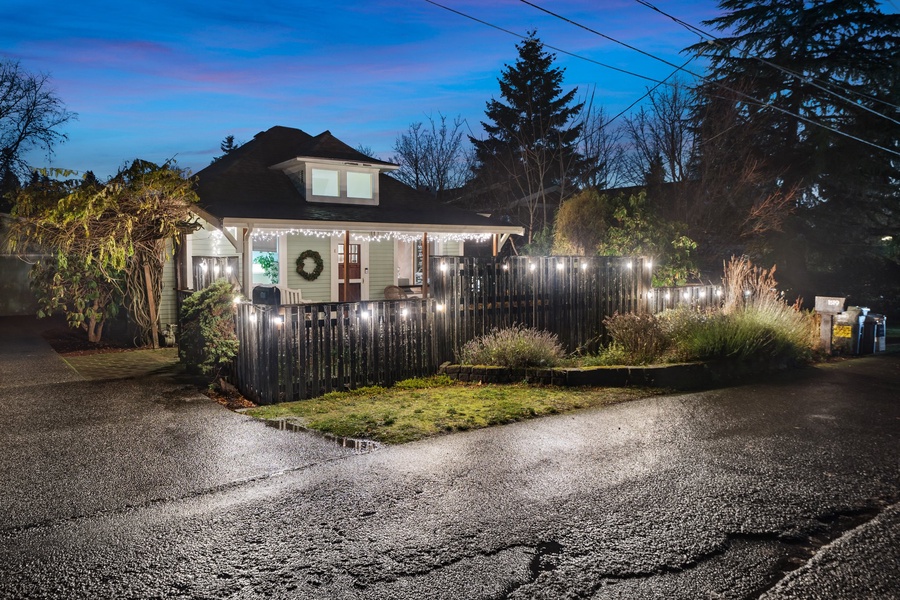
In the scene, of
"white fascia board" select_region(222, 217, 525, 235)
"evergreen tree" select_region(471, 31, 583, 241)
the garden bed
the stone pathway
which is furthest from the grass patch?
"evergreen tree" select_region(471, 31, 583, 241)

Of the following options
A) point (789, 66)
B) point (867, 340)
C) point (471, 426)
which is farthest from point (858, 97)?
point (471, 426)

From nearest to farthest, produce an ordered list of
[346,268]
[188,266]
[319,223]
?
[188,266]
[319,223]
[346,268]

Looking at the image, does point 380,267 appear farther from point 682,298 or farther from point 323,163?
point 682,298

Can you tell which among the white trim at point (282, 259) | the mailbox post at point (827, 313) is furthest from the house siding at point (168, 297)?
the mailbox post at point (827, 313)

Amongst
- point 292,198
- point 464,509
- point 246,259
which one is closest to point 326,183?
point 292,198

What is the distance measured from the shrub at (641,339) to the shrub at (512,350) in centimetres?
110

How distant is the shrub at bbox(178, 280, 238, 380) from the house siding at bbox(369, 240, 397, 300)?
9758mm

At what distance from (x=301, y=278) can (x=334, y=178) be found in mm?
3047

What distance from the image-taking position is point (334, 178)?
63.3 feet

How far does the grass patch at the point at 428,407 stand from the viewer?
7156 mm

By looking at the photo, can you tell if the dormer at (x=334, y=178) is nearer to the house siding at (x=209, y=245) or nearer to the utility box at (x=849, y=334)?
the house siding at (x=209, y=245)

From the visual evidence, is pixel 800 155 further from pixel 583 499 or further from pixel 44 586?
pixel 44 586

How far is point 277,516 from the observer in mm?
4691

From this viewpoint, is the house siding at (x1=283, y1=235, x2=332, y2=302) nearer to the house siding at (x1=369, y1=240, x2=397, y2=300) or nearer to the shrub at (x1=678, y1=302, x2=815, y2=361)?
the house siding at (x1=369, y1=240, x2=397, y2=300)
